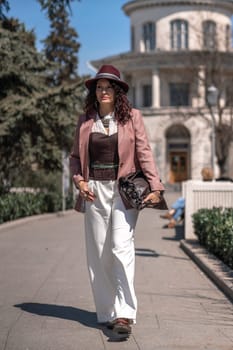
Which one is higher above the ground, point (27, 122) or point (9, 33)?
point (9, 33)

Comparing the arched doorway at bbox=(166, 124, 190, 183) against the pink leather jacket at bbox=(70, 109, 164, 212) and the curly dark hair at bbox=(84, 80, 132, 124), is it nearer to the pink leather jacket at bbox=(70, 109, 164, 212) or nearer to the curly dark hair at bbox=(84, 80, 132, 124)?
the curly dark hair at bbox=(84, 80, 132, 124)

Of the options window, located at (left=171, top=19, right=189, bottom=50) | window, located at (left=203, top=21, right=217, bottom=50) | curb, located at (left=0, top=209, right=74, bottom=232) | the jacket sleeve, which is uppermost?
window, located at (left=171, top=19, right=189, bottom=50)

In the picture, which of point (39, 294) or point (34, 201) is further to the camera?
→ point (34, 201)

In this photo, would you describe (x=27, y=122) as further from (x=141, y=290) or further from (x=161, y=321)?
(x=161, y=321)

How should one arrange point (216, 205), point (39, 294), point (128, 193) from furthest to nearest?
point (216, 205)
point (39, 294)
point (128, 193)

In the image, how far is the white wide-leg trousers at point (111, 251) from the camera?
657cm

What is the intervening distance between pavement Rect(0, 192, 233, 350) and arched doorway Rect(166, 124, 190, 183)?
168 feet

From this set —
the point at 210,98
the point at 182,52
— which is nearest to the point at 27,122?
the point at 210,98

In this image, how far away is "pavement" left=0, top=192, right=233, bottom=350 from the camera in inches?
253

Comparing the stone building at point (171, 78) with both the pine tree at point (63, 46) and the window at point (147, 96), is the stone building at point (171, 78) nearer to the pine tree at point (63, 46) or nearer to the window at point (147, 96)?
the window at point (147, 96)

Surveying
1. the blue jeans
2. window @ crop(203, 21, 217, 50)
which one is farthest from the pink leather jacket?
window @ crop(203, 21, 217, 50)

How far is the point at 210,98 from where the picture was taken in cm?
2275

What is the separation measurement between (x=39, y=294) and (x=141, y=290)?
49.0 inches

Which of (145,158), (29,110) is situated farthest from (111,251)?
(29,110)
